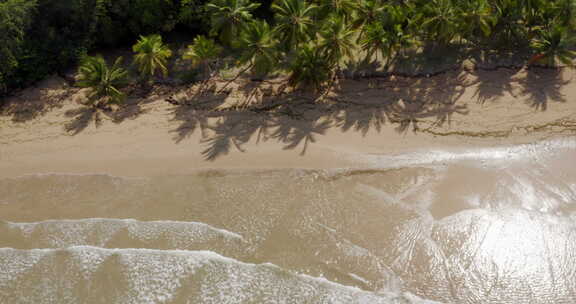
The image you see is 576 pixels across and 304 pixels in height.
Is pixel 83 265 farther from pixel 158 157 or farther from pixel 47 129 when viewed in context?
pixel 47 129

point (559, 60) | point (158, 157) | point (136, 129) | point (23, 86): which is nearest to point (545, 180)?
point (559, 60)

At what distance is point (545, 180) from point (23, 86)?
2393 cm

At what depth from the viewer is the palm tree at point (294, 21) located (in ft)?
62.0

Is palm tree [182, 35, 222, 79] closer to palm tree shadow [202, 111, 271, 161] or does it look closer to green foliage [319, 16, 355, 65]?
palm tree shadow [202, 111, 271, 161]

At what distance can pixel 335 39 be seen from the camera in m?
18.8

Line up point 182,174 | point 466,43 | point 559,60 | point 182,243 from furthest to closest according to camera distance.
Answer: point 466,43 < point 559,60 < point 182,174 < point 182,243

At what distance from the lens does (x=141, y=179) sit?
18359mm

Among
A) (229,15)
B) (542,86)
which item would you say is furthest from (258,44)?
(542,86)

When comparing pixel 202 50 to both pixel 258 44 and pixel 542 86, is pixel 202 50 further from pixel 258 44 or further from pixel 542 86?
pixel 542 86

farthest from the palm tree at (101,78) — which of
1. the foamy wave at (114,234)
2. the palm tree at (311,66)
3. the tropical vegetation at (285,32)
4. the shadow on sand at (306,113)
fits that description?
the palm tree at (311,66)

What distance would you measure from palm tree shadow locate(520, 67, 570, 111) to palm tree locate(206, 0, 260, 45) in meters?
12.7

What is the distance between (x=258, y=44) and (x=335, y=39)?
3.24m

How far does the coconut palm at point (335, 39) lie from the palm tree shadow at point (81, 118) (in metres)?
10.8

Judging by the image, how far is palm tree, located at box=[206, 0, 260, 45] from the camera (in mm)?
19531
